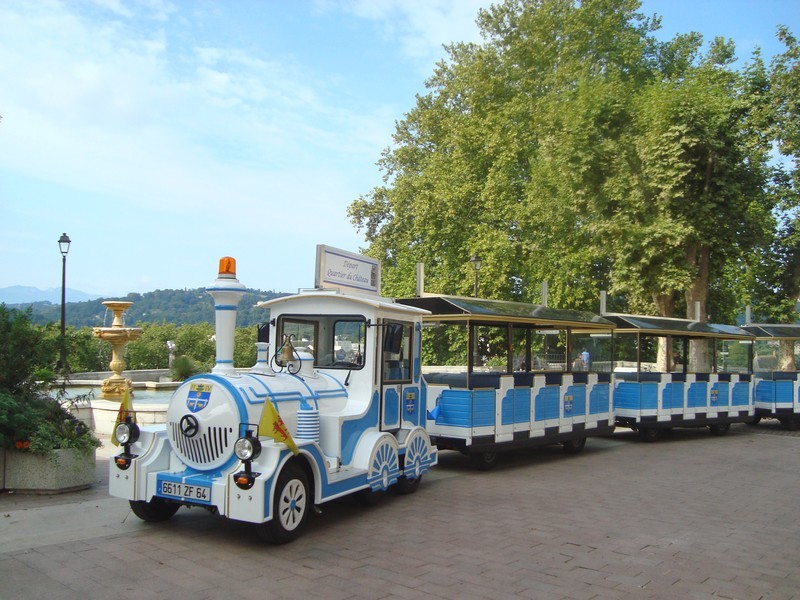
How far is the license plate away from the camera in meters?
6.26

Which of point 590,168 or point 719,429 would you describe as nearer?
point 719,429

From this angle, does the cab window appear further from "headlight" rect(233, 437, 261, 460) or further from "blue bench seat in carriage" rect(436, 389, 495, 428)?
"blue bench seat in carriage" rect(436, 389, 495, 428)

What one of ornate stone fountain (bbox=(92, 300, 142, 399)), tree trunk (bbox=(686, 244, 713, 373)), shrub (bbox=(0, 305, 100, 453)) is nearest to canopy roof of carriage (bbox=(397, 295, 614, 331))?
shrub (bbox=(0, 305, 100, 453))

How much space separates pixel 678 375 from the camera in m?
15.4

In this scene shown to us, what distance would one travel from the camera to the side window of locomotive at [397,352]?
8156 millimetres

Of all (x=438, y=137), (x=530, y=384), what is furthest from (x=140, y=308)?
(x=530, y=384)

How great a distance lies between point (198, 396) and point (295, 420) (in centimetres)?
100

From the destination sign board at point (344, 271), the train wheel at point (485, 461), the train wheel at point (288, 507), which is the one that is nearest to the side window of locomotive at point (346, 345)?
the destination sign board at point (344, 271)

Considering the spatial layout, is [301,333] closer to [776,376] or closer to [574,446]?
[574,446]

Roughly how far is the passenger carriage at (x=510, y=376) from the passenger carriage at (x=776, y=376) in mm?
6851

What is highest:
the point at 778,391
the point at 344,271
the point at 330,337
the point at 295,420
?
the point at 344,271

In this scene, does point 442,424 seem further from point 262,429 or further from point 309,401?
point 262,429

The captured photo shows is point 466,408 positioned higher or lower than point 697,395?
higher

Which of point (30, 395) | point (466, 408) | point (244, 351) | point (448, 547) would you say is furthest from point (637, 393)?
point (244, 351)
